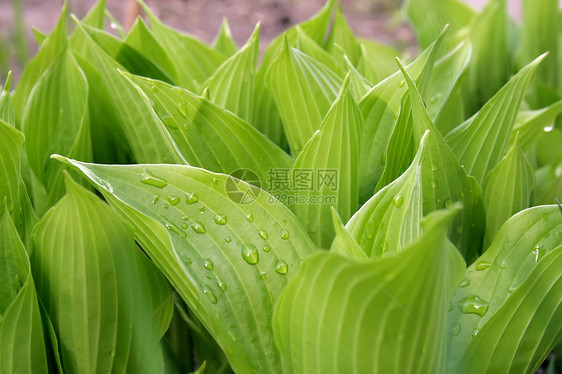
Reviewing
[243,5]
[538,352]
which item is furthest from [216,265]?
[243,5]

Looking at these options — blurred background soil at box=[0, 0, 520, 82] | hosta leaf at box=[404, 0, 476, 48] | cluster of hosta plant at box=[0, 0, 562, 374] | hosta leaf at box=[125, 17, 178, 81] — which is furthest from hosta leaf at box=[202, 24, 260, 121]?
blurred background soil at box=[0, 0, 520, 82]

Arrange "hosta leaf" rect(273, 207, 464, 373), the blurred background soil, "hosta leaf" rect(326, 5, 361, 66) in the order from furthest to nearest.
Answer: the blurred background soil < "hosta leaf" rect(326, 5, 361, 66) < "hosta leaf" rect(273, 207, 464, 373)

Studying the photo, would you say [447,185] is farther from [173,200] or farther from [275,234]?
[173,200]

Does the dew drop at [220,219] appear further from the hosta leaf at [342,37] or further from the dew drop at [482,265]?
the hosta leaf at [342,37]

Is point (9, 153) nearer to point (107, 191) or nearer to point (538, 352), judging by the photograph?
point (107, 191)

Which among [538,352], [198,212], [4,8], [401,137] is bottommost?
[538,352]

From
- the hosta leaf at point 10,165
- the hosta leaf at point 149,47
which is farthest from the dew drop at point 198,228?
the hosta leaf at point 149,47

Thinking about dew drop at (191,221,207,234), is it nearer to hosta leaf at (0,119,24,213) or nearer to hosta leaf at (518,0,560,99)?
hosta leaf at (0,119,24,213)
